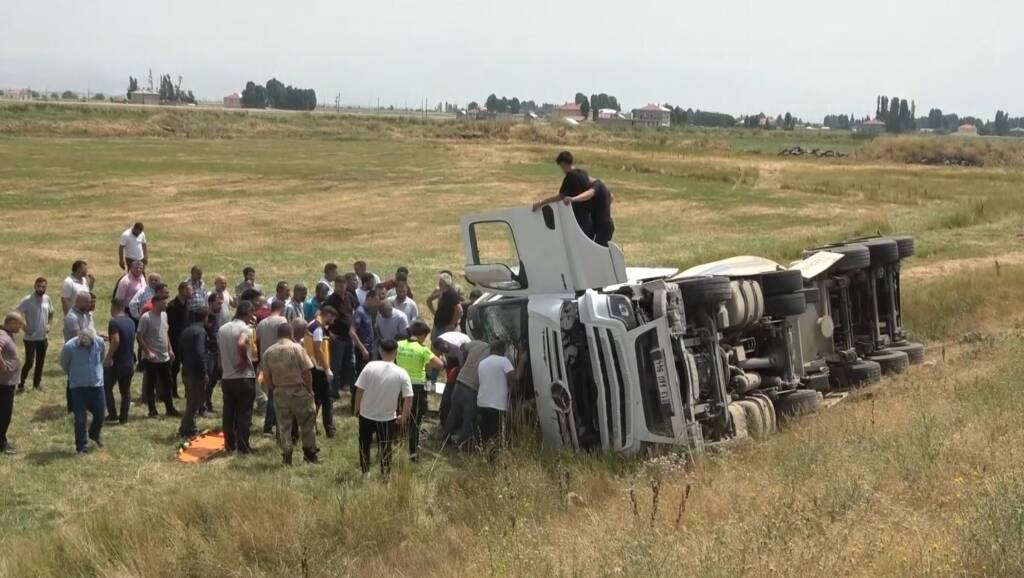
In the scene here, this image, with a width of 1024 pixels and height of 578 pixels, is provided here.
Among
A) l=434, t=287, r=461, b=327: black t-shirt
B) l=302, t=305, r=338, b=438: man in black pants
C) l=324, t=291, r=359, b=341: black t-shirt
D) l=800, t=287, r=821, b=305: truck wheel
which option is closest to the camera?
l=800, t=287, r=821, b=305: truck wheel

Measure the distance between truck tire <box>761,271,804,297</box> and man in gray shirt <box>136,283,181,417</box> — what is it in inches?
253

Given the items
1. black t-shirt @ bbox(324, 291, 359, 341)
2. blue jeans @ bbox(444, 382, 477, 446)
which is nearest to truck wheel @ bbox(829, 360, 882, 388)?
blue jeans @ bbox(444, 382, 477, 446)

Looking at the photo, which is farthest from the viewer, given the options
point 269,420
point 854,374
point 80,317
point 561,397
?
point 80,317

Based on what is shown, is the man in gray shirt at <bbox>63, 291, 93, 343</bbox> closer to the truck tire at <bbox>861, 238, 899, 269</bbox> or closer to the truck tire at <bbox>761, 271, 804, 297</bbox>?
the truck tire at <bbox>761, 271, 804, 297</bbox>

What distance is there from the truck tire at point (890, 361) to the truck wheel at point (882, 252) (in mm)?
1002

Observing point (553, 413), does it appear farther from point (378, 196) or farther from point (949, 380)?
point (378, 196)

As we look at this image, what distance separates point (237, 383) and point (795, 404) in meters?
5.28

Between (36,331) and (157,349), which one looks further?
(36,331)

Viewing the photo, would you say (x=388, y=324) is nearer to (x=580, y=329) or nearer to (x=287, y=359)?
(x=287, y=359)

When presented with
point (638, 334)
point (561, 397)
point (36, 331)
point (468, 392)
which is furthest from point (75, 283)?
point (638, 334)

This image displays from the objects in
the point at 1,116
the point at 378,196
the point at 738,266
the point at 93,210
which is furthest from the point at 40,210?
the point at 1,116

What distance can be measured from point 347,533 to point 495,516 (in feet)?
3.20

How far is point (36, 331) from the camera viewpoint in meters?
13.3

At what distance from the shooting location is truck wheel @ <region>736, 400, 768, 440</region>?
30.6ft
